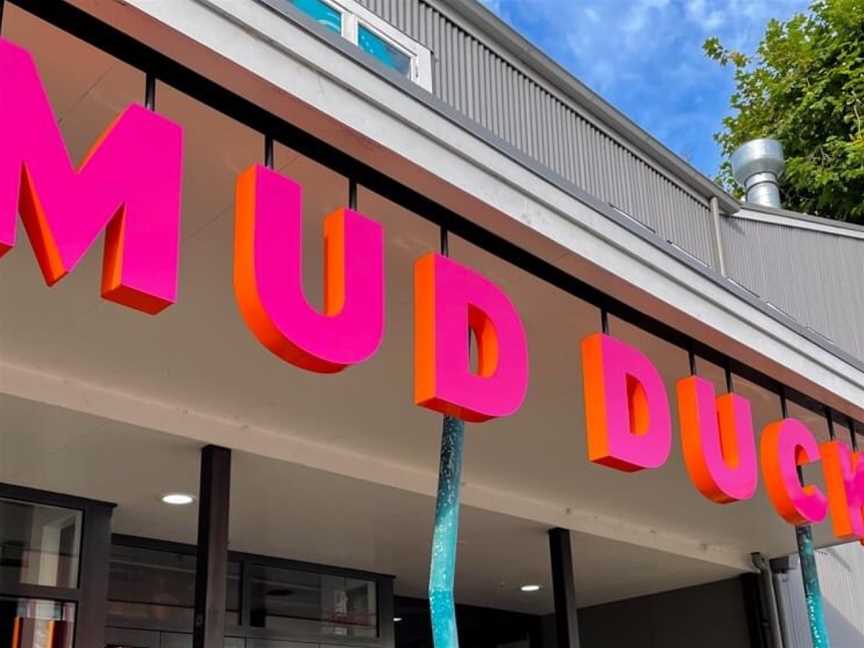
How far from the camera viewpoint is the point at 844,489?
5086 mm

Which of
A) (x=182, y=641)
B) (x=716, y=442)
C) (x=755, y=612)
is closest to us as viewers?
(x=716, y=442)

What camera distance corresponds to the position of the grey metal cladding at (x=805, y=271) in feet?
26.1

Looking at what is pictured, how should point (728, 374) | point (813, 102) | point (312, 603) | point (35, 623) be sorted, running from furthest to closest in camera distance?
point (813, 102) → point (312, 603) → point (35, 623) → point (728, 374)

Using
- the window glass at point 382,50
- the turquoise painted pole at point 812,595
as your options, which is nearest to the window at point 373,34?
the window glass at point 382,50

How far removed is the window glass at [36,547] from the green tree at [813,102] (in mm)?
14625

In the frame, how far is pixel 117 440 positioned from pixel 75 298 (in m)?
1.26

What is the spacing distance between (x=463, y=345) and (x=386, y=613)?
196 inches

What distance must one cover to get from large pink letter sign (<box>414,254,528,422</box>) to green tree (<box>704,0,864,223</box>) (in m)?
14.9

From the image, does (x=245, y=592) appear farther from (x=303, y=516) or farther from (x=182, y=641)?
(x=303, y=516)

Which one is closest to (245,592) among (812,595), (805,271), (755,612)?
(812,595)

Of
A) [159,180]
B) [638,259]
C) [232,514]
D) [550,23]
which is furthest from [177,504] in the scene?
[550,23]

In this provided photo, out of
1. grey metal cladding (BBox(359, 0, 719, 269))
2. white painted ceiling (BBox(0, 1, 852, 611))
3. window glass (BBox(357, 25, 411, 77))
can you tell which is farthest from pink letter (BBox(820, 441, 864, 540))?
window glass (BBox(357, 25, 411, 77))

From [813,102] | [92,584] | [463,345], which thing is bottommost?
[92,584]

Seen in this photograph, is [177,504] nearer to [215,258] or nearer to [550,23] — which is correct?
[215,258]
